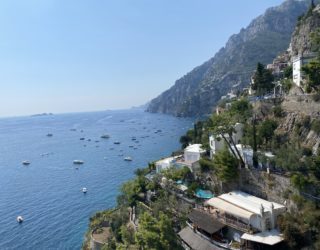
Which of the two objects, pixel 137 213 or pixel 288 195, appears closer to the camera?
pixel 288 195

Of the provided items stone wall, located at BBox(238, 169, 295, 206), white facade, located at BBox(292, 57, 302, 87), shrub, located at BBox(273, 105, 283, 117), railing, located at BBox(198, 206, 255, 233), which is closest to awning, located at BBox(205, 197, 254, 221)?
railing, located at BBox(198, 206, 255, 233)

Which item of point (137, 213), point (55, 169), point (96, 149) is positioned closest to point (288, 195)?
point (137, 213)

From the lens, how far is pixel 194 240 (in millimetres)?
32656

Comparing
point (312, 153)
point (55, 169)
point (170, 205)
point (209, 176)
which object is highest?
point (312, 153)

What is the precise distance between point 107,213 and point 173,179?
15577mm

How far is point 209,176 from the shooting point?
1593 inches

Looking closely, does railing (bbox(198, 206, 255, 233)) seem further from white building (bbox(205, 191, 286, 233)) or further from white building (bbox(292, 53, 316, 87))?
white building (bbox(292, 53, 316, 87))

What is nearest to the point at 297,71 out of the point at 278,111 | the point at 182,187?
the point at 278,111

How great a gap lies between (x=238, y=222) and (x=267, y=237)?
11.7 ft

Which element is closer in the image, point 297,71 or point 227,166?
point 227,166

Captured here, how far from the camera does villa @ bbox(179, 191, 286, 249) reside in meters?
28.8

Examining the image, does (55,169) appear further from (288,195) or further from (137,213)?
(288,195)

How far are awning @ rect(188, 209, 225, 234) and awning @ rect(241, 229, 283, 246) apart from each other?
11.1 feet

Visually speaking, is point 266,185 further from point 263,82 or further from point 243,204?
point 263,82
